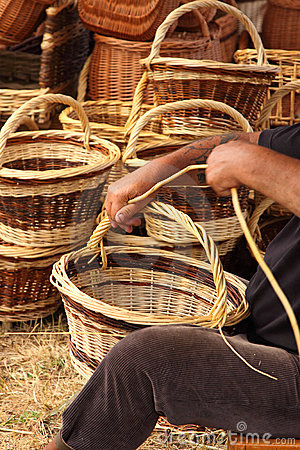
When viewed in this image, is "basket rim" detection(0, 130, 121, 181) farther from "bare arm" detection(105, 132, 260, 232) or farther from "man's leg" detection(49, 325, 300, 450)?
"man's leg" detection(49, 325, 300, 450)

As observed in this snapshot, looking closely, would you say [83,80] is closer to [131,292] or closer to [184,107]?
[184,107]

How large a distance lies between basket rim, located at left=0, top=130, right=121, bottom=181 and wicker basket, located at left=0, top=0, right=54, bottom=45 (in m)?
0.59

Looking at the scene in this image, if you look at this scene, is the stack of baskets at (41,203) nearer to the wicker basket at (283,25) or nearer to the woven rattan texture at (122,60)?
the woven rattan texture at (122,60)

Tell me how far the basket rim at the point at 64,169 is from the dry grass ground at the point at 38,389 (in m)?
0.47

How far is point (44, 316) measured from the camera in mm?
2029

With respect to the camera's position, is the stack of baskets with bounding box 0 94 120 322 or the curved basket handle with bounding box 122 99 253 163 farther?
the curved basket handle with bounding box 122 99 253 163

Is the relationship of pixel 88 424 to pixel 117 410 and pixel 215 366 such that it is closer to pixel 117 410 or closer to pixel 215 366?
pixel 117 410

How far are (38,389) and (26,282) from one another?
40cm

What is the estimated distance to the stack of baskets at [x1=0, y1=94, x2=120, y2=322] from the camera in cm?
166

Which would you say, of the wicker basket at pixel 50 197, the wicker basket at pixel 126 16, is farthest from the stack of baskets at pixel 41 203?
the wicker basket at pixel 126 16

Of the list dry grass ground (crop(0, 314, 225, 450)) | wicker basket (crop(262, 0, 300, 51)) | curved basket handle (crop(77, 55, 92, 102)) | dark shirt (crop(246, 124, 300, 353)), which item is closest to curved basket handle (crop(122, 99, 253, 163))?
dark shirt (crop(246, 124, 300, 353))

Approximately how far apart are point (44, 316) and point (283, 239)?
109cm

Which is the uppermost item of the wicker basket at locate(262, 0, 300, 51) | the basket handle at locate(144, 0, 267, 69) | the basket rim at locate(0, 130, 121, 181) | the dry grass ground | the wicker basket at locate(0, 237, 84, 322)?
the basket handle at locate(144, 0, 267, 69)

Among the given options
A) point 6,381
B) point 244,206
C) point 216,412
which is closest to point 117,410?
point 216,412
